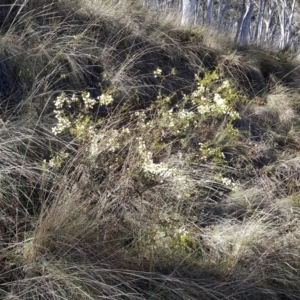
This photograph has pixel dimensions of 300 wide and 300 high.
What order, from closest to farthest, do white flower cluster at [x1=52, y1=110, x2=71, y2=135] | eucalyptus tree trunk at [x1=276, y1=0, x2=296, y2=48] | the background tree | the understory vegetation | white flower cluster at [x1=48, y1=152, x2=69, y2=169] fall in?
the understory vegetation < white flower cluster at [x1=48, y1=152, x2=69, y2=169] < white flower cluster at [x1=52, y1=110, x2=71, y2=135] < the background tree < eucalyptus tree trunk at [x1=276, y1=0, x2=296, y2=48]

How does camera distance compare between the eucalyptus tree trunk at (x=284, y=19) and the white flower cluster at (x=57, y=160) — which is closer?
the white flower cluster at (x=57, y=160)

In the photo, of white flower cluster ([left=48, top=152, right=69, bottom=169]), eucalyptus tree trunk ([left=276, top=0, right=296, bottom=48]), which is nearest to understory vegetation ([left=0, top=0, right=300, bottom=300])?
white flower cluster ([left=48, top=152, right=69, bottom=169])

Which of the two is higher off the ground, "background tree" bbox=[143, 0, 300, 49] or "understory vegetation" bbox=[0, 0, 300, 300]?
"understory vegetation" bbox=[0, 0, 300, 300]

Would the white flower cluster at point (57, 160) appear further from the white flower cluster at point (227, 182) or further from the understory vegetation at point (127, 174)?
the white flower cluster at point (227, 182)

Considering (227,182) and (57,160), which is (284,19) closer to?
(227,182)

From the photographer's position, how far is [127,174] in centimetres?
335

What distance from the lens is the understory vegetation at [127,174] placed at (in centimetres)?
277

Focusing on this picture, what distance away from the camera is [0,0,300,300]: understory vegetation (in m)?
2.77

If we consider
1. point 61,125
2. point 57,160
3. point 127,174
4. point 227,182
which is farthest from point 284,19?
point 57,160

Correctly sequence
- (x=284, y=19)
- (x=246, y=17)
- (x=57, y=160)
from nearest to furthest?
(x=57, y=160) < (x=246, y=17) < (x=284, y=19)

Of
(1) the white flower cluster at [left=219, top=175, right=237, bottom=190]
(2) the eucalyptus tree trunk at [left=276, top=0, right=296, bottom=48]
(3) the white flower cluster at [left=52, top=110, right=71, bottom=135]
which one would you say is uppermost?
(3) the white flower cluster at [left=52, top=110, right=71, bottom=135]

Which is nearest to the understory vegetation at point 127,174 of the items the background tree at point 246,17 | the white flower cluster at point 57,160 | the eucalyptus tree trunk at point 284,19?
the white flower cluster at point 57,160

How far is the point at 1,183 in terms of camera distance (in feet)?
9.71

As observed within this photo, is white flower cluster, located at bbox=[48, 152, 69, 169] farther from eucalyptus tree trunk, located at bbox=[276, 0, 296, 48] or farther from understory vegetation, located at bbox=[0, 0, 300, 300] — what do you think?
eucalyptus tree trunk, located at bbox=[276, 0, 296, 48]
